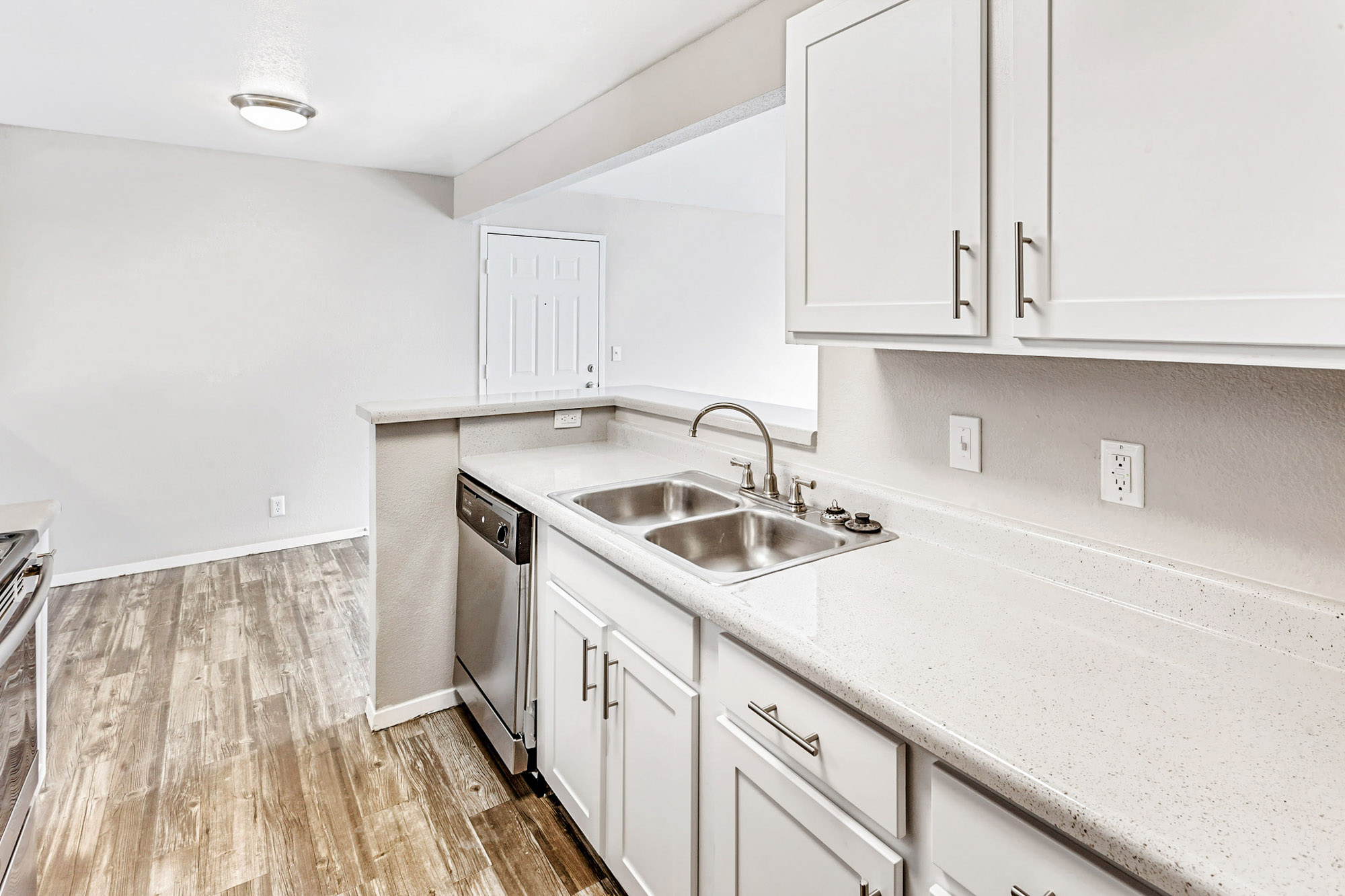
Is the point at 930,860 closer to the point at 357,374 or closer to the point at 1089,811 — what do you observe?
the point at 1089,811

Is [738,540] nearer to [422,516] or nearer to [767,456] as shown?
[767,456]

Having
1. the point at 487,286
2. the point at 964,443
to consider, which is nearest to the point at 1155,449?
the point at 964,443

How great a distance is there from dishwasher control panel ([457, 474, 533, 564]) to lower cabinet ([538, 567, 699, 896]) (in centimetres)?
14

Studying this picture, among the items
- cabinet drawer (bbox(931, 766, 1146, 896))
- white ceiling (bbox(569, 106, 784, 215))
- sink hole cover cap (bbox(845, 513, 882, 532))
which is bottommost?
cabinet drawer (bbox(931, 766, 1146, 896))

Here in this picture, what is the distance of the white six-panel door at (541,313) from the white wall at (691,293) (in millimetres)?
148

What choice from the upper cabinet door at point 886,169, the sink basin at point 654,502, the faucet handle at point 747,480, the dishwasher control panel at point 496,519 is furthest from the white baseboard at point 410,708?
the upper cabinet door at point 886,169

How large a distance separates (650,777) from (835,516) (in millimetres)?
722

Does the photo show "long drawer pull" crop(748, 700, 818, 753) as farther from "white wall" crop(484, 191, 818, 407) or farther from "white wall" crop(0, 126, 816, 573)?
"white wall" crop(484, 191, 818, 407)

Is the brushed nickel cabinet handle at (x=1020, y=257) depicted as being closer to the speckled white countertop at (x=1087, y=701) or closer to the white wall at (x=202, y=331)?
the speckled white countertop at (x=1087, y=701)

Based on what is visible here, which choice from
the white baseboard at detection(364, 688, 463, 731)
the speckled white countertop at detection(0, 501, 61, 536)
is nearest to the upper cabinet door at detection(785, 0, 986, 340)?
the speckled white countertop at detection(0, 501, 61, 536)

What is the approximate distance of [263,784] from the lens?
210cm

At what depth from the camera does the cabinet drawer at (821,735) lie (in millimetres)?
931

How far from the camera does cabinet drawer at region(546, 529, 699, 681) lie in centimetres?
135

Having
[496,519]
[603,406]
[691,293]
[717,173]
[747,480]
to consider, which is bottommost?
[496,519]
